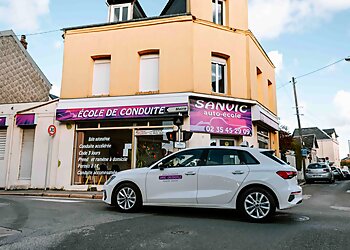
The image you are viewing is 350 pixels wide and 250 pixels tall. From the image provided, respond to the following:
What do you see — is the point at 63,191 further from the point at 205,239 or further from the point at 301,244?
the point at 301,244

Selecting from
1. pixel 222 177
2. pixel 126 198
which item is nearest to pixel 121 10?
pixel 126 198

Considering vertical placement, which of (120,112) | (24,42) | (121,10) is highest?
(121,10)

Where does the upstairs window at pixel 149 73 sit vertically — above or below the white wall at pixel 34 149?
above

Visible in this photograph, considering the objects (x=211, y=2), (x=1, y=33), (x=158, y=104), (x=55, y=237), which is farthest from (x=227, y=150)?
(x=1, y=33)

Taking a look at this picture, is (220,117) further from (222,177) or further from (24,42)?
(24,42)

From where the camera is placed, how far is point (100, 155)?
13953 millimetres

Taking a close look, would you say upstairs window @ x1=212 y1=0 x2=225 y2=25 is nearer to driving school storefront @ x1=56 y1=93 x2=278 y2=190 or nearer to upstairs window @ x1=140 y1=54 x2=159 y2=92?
upstairs window @ x1=140 y1=54 x2=159 y2=92

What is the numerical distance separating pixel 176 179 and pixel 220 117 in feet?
21.4

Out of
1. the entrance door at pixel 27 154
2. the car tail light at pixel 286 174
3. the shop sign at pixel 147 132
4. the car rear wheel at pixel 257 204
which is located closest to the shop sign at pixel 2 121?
the entrance door at pixel 27 154

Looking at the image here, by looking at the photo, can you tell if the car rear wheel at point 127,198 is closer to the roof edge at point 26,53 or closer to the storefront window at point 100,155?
the storefront window at point 100,155

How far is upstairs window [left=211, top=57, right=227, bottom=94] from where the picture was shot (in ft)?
45.7

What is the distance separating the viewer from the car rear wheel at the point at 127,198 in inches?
294

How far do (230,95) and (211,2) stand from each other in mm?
4586

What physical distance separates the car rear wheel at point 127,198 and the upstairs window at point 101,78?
7.54 metres
